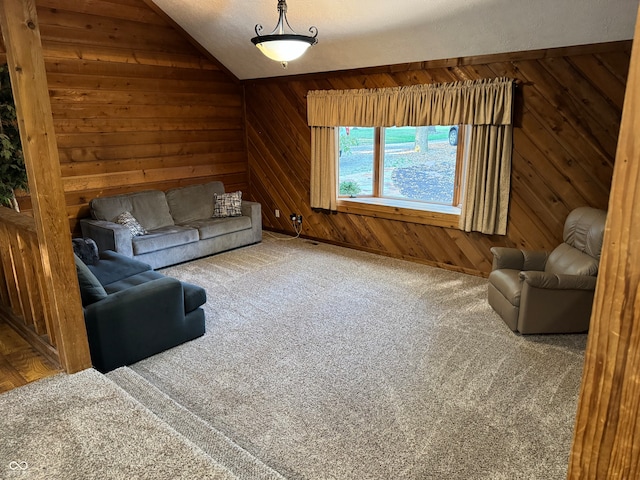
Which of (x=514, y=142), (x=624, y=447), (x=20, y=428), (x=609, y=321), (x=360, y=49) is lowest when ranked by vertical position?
(x=20, y=428)

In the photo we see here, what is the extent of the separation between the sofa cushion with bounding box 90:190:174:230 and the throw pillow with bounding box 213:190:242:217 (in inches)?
26.0

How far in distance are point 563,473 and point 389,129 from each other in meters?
4.37

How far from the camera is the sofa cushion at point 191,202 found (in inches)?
234

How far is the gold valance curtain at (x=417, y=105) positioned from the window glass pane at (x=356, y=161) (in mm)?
306

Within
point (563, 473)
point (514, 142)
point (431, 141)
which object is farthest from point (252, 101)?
point (563, 473)

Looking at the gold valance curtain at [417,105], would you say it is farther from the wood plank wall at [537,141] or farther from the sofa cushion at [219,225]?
the sofa cushion at [219,225]

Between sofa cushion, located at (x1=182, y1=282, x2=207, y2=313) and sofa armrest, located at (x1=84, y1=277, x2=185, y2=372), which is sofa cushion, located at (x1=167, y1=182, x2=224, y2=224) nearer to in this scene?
sofa cushion, located at (x1=182, y1=282, x2=207, y2=313)

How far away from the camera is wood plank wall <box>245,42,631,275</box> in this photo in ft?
13.0

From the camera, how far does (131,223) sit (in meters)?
5.17

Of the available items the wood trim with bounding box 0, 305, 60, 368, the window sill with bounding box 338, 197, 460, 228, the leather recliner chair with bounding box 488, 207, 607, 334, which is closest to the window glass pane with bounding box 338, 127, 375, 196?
the window sill with bounding box 338, 197, 460, 228

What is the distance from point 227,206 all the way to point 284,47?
10.2ft

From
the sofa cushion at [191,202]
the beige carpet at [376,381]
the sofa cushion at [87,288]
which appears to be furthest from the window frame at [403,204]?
the sofa cushion at [87,288]

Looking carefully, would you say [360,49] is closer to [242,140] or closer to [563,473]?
[242,140]

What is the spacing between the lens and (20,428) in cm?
203
